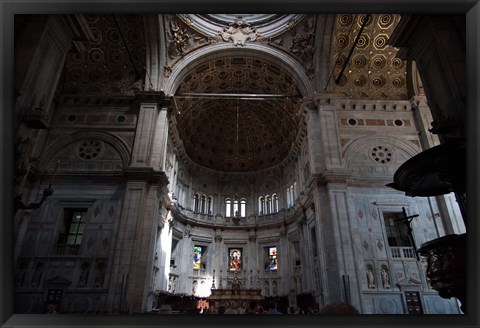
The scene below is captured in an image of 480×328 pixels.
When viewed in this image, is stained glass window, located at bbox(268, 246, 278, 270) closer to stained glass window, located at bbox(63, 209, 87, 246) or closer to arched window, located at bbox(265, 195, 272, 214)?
arched window, located at bbox(265, 195, 272, 214)

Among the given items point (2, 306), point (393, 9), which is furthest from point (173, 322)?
point (393, 9)

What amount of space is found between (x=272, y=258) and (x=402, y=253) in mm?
11212

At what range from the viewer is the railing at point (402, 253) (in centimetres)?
1303

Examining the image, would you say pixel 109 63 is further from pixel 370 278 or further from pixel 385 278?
pixel 385 278

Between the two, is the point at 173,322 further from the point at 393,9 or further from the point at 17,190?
the point at 393,9

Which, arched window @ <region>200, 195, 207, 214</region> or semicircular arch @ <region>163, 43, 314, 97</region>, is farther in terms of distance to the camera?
arched window @ <region>200, 195, 207, 214</region>

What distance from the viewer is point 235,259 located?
23266mm

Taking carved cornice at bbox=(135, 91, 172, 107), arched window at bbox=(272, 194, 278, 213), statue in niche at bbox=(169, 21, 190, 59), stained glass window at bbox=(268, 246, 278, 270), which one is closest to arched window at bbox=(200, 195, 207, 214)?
arched window at bbox=(272, 194, 278, 213)

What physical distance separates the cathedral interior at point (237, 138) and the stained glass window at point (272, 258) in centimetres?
17

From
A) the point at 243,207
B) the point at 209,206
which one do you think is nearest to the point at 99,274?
the point at 209,206

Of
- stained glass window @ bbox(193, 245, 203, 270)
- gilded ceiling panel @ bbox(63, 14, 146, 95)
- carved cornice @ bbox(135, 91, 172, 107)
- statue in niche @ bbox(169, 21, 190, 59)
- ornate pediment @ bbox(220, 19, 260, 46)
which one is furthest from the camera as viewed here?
stained glass window @ bbox(193, 245, 203, 270)

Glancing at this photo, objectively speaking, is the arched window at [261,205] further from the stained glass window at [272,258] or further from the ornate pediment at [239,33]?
the ornate pediment at [239,33]

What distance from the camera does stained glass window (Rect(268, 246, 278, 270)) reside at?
876 inches

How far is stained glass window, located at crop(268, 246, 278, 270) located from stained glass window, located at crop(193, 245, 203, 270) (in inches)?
212
